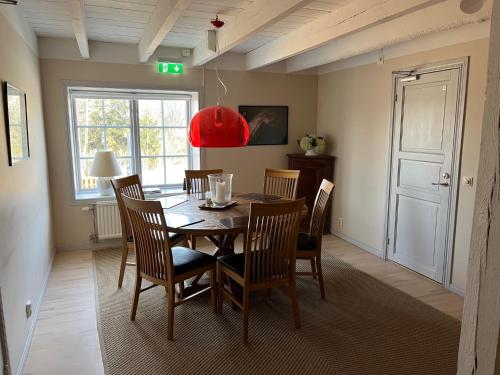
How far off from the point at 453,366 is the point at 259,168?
10.8ft

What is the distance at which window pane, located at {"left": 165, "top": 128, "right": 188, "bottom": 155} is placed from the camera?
15.6ft

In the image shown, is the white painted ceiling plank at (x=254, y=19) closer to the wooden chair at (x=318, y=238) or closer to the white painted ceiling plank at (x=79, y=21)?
the white painted ceiling plank at (x=79, y=21)

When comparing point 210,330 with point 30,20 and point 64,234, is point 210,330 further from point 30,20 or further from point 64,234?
point 30,20

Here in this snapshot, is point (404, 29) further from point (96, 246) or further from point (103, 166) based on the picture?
point (96, 246)

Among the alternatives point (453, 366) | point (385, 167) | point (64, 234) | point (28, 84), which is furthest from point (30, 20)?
point (453, 366)

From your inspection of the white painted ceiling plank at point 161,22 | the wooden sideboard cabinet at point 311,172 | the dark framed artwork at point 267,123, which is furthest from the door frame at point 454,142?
the white painted ceiling plank at point 161,22

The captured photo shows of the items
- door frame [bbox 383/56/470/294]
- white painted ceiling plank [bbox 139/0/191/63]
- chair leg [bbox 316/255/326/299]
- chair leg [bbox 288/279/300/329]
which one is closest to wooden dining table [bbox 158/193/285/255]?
chair leg [bbox 288/279/300/329]

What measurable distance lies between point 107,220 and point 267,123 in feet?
7.88

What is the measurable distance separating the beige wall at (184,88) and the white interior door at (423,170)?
1.57m

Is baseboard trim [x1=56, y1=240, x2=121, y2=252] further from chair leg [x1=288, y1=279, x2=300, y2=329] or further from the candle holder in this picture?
chair leg [x1=288, y1=279, x2=300, y2=329]

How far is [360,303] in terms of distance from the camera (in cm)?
309

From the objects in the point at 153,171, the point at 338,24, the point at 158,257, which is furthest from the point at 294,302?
the point at 153,171

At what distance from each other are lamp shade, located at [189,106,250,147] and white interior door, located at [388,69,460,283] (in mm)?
2051

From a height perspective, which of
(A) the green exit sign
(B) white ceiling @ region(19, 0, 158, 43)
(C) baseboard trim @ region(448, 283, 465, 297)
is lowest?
(C) baseboard trim @ region(448, 283, 465, 297)
